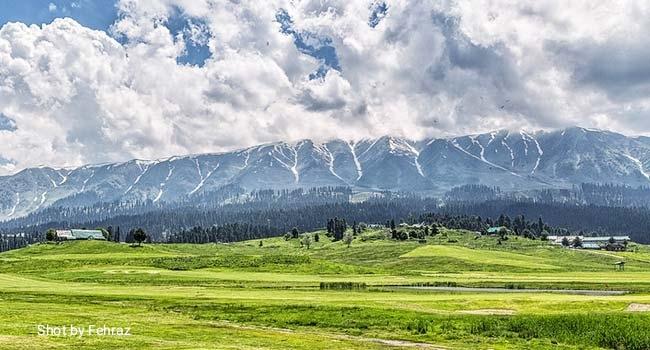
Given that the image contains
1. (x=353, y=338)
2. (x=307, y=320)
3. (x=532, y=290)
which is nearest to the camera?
(x=353, y=338)

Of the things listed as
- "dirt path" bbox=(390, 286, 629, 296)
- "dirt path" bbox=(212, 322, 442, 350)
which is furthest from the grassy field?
"dirt path" bbox=(390, 286, 629, 296)

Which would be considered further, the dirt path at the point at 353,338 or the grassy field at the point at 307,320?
the dirt path at the point at 353,338

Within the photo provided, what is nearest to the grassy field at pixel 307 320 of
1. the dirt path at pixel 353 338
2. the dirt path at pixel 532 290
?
the dirt path at pixel 353 338

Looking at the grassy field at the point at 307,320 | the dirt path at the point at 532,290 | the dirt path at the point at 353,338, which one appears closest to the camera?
the grassy field at the point at 307,320


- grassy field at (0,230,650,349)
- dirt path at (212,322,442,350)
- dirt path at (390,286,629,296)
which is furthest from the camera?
dirt path at (390,286,629,296)

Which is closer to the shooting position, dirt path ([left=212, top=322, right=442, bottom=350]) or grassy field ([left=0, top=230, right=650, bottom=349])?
grassy field ([left=0, top=230, right=650, bottom=349])

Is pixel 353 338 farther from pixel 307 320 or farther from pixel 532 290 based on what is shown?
pixel 532 290

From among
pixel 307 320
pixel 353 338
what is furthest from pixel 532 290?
pixel 353 338

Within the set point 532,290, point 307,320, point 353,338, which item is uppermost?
point 353,338

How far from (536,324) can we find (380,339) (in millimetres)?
19730

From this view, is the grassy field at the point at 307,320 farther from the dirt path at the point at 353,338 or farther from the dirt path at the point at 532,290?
the dirt path at the point at 532,290

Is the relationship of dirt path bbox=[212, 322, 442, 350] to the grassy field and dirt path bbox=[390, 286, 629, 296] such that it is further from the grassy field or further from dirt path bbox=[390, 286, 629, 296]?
dirt path bbox=[390, 286, 629, 296]

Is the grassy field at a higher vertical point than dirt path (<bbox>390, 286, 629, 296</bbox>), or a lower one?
higher

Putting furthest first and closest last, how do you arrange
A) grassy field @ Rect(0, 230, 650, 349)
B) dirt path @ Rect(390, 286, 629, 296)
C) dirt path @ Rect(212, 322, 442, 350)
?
dirt path @ Rect(390, 286, 629, 296) < dirt path @ Rect(212, 322, 442, 350) < grassy field @ Rect(0, 230, 650, 349)
